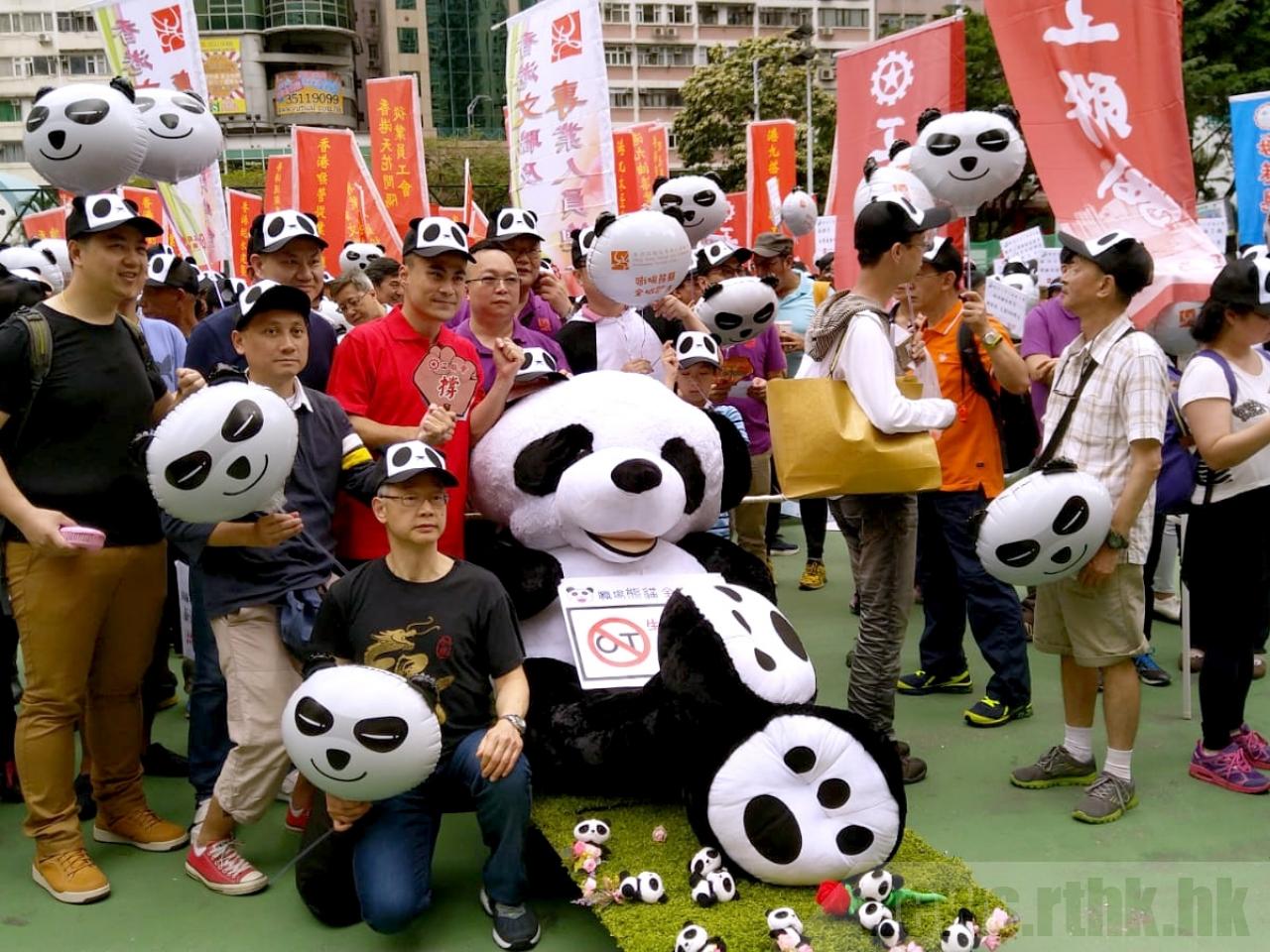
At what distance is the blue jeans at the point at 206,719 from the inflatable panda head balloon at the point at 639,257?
1900 mm

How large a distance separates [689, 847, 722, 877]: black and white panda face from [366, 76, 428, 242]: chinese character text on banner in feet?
36.9

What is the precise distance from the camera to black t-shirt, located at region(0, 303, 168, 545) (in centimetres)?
334

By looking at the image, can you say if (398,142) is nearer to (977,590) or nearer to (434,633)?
(977,590)

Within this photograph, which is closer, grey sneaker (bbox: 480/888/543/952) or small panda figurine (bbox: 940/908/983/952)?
small panda figurine (bbox: 940/908/983/952)

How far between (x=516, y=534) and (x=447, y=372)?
60cm

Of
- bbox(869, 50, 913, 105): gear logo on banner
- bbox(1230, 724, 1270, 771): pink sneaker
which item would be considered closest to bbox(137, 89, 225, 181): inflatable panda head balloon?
bbox(1230, 724, 1270, 771): pink sneaker

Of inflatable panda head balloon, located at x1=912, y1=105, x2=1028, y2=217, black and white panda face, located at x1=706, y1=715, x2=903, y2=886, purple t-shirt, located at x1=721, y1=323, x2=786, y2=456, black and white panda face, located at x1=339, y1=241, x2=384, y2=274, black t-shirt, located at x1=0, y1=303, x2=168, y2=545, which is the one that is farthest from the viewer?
black and white panda face, located at x1=339, y1=241, x2=384, y2=274

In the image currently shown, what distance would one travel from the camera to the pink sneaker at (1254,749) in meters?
4.21

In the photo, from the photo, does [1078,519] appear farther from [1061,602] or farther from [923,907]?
[923,907]

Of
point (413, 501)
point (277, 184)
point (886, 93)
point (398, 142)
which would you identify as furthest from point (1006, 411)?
point (277, 184)

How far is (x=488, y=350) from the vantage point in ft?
13.9

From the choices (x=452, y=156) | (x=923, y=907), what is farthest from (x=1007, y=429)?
(x=452, y=156)

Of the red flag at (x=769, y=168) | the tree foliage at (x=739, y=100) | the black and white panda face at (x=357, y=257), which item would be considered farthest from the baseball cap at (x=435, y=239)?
the tree foliage at (x=739, y=100)

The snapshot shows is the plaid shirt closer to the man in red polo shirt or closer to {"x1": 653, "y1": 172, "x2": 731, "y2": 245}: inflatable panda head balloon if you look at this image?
the man in red polo shirt
